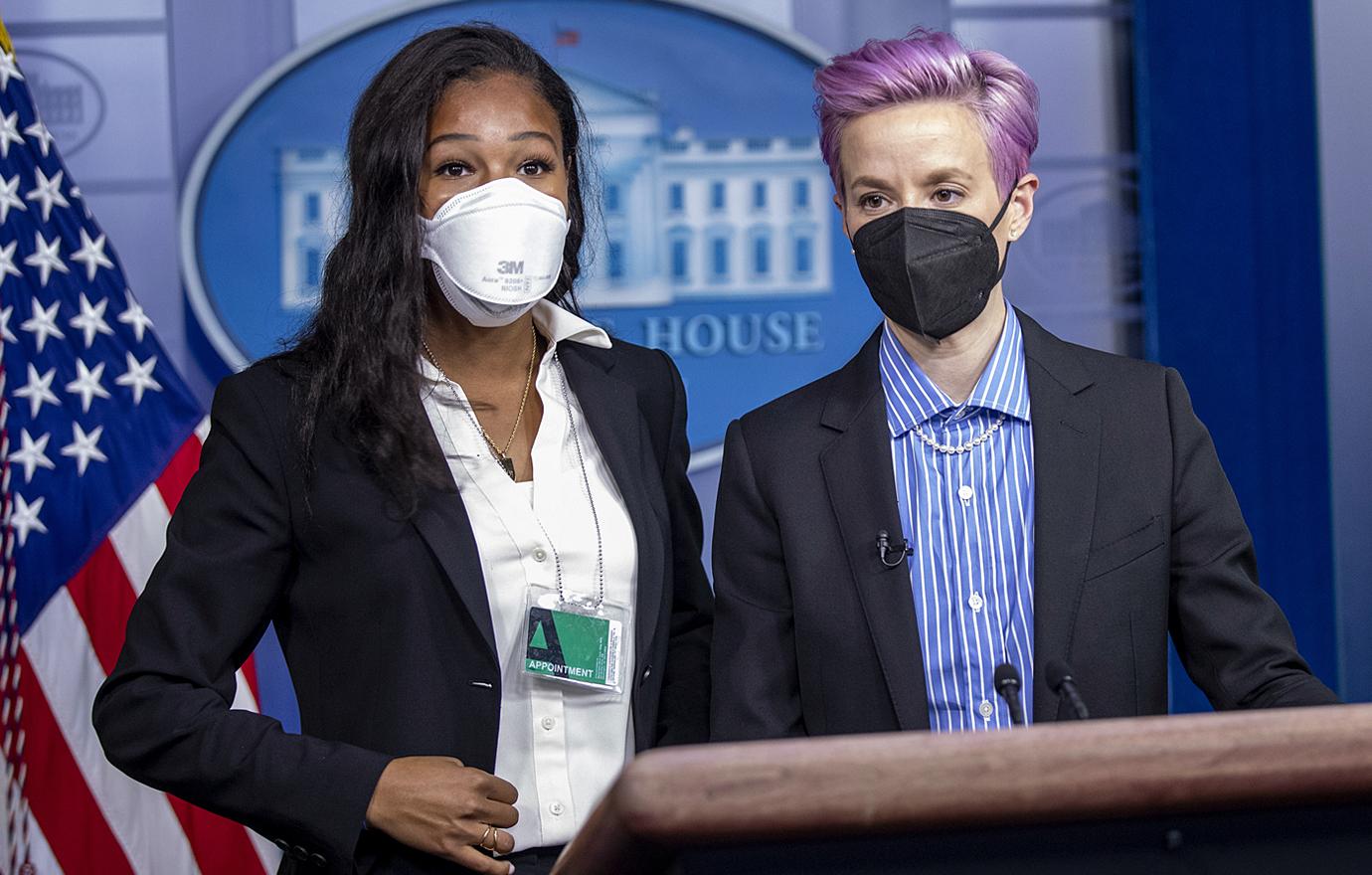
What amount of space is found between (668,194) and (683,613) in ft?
6.04

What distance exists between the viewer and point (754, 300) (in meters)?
3.87

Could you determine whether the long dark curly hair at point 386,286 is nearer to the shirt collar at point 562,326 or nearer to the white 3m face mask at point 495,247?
the white 3m face mask at point 495,247

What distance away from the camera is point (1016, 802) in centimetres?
88

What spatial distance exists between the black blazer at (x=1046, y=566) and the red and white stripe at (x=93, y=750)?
1.52 meters

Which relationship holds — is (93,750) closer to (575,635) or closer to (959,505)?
(575,635)

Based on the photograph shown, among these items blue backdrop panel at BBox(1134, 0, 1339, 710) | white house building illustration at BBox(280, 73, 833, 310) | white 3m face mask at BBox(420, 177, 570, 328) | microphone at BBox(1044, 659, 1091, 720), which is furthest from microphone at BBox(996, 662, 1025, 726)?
white house building illustration at BBox(280, 73, 833, 310)

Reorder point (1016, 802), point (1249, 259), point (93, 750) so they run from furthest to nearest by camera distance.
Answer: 1. point (1249, 259)
2. point (93, 750)
3. point (1016, 802)

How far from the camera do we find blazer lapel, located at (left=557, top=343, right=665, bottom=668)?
2035 millimetres

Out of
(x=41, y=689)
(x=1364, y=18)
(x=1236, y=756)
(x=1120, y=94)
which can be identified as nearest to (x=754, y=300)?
(x=1120, y=94)

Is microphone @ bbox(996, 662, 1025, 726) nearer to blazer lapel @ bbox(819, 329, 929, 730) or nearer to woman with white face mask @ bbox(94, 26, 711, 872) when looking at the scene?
blazer lapel @ bbox(819, 329, 929, 730)

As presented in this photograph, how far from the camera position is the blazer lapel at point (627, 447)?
204 centimetres

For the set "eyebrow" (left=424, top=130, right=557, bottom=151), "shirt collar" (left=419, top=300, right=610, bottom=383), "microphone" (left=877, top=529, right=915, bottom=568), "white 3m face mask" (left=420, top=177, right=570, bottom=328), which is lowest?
"microphone" (left=877, top=529, right=915, bottom=568)

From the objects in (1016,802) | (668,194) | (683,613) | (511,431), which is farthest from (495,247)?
(668,194)

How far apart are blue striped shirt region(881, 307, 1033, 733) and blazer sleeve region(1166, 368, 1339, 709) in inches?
7.5
